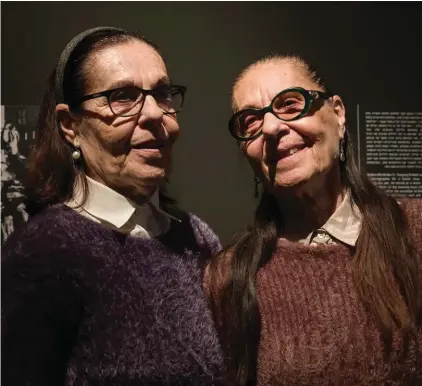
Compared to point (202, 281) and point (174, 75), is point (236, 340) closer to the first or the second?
point (202, 281)

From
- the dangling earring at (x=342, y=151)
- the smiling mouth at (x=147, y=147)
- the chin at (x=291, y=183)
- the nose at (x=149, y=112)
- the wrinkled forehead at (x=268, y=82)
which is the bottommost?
the chin at (x=291, y=183)

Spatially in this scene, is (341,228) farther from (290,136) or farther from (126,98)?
(126,98)

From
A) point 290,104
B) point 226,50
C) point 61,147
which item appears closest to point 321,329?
point 290,104

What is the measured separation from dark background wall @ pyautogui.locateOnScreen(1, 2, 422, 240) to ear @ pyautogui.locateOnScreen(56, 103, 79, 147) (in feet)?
2.06

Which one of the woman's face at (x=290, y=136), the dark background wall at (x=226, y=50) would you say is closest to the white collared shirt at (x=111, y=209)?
the woman's face at (x=290, y=136)

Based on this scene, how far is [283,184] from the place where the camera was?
1.54 m

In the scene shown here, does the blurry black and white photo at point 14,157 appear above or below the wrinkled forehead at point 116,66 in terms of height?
below

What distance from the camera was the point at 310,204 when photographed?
5.30 ft

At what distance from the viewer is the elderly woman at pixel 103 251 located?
4.41 ft

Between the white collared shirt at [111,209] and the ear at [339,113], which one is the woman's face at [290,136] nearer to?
the ear at [339,113]

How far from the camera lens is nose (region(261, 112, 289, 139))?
5.01 ft

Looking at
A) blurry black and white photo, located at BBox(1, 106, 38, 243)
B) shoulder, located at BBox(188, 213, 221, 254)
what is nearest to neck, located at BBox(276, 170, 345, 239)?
shoulder, located at BBox(188, 213, 221, 254)

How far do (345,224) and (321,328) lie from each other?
0.31 metres

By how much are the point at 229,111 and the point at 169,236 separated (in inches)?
27.7
